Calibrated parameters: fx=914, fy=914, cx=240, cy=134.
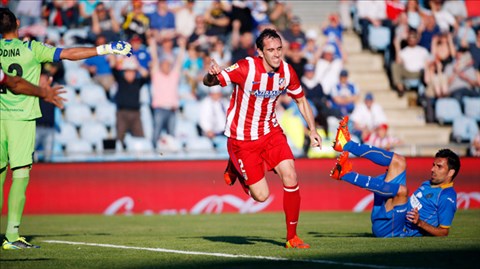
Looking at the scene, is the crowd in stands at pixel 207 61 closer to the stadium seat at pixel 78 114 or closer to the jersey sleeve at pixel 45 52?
the stadium seat at pixel 78 114

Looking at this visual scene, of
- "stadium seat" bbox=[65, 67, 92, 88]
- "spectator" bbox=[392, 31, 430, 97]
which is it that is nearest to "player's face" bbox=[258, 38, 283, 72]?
"stadium seat" bbox=[65, 67, 92, 88]

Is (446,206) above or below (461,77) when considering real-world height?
below

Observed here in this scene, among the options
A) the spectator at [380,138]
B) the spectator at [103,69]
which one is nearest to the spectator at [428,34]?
the spectator at [380,138]

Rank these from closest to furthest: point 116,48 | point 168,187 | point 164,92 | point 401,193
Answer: point 116,48
point 401,193
point 168,187
point 164,92

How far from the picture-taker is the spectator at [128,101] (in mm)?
21500

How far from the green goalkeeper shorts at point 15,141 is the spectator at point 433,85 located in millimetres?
14820

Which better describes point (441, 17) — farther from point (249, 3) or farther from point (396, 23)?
point (249, 3)

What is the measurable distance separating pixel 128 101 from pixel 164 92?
93cm

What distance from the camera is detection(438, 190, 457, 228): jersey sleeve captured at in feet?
39.2

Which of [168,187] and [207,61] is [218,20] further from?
[168,187]

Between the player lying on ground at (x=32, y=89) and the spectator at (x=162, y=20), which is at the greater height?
the spectator at (x=162, y=20)

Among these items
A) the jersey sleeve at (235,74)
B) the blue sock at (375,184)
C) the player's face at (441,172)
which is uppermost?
the jersey sleeve at (235,74)

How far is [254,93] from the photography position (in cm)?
1138

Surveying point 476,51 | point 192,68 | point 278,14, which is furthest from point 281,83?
point 476,51
